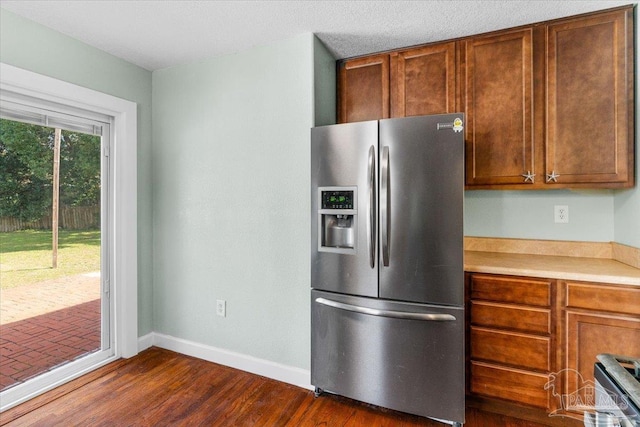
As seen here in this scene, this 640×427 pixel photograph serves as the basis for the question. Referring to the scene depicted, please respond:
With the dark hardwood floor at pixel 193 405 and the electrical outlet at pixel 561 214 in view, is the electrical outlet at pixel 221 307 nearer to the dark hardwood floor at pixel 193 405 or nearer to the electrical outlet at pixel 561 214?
the dark hardwood floor at pixel 193 405

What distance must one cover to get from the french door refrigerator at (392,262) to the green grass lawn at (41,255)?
1829 mm

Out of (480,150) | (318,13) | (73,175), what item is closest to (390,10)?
(318,13)

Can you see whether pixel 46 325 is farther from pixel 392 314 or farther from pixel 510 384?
pixel 510 384

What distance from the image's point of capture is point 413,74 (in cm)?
230

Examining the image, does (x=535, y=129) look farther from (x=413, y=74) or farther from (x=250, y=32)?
(x=250, y=32)

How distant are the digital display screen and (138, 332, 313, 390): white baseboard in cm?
118

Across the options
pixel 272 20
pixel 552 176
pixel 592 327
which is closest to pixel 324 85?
pixel 272 20

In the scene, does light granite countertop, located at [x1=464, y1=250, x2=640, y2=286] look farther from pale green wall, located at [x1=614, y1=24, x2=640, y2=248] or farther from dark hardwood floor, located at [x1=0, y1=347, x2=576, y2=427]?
dark hardwood floor, located at [x1=0, y1=347, x2=576, y2=427]

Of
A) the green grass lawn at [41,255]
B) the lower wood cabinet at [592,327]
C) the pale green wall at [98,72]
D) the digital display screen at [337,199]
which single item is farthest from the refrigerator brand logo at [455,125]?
the green grass lawn at [41,255]

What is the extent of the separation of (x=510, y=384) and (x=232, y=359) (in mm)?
1902

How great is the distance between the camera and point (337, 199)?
1.99m

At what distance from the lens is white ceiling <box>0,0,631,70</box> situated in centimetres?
184

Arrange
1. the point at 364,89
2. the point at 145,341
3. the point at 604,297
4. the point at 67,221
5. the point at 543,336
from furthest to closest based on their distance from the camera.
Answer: the point at 145,341 < the point at 364,89 < the point at 67,221 < the point at 543,336 < the point at 604,297

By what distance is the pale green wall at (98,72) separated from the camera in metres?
1.94
